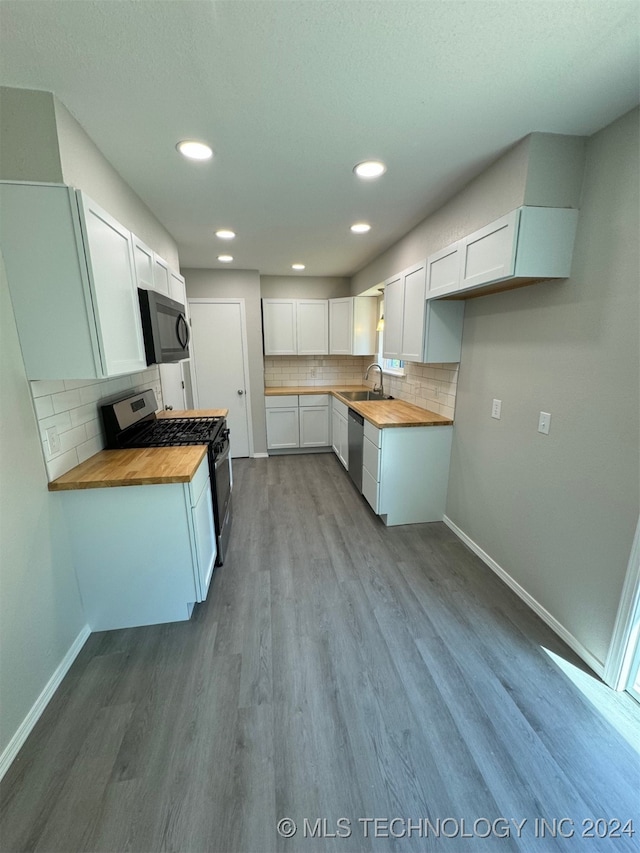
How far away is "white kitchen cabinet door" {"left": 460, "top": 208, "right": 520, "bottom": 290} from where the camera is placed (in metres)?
1.66

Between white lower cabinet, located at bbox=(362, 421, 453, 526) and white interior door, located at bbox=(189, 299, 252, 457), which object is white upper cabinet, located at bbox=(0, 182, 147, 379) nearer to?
white lower cabinet, located at bbox=(362, 421, 453, 526)

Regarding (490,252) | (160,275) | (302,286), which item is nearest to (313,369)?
(302,286)

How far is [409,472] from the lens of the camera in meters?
2.77

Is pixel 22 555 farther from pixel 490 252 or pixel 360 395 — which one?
pixel 360 395

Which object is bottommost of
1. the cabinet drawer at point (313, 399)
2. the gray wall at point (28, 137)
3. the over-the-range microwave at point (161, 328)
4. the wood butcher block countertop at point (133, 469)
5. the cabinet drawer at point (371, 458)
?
the cabinet drawer at point (371, 458)

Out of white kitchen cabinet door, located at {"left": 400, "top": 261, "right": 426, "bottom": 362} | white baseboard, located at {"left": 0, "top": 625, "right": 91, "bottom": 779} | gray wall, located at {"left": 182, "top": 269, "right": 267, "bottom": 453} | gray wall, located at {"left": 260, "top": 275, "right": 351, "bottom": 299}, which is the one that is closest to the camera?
white baseboard, located at {"left": 0, "top": 625, "right": 91, "bottom": 779}

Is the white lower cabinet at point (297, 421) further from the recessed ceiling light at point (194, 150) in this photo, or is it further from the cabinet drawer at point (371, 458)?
the recessed ceiling light at point (194, 150)

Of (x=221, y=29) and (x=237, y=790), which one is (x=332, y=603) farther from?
(x=221, y=29)

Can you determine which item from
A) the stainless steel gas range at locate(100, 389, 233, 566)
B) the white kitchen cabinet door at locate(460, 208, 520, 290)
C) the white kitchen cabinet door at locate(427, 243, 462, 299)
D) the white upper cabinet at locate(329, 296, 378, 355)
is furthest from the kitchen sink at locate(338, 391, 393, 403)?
the white kitchen cabinet door at locate(460, 208, 520, 290)

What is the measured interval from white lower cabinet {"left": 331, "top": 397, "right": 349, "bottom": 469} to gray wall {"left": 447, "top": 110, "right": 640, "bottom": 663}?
1764 mm

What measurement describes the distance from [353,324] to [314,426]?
1.48m

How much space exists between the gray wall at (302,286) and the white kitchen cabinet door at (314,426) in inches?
64.6

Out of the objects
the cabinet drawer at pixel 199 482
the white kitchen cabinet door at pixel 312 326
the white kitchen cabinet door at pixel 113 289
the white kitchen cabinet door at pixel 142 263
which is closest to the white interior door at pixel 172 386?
the white kitchen cabinet door at pixel 142 263

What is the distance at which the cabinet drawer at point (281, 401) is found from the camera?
4.46m
